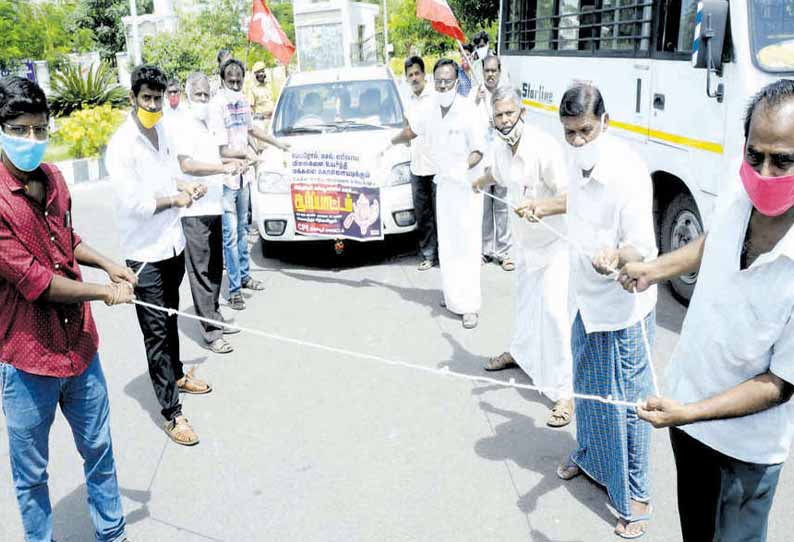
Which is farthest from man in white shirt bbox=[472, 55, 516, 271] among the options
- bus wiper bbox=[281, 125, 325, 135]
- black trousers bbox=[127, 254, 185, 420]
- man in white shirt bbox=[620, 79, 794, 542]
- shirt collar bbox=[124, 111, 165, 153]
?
man in white shirt bbox=[620, 79, 794, 542]

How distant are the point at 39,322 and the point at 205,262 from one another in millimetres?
2658

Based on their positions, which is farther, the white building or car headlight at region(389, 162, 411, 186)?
the white building

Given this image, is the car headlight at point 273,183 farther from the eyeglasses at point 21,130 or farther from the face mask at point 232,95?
the eyeglasses at point 21,130

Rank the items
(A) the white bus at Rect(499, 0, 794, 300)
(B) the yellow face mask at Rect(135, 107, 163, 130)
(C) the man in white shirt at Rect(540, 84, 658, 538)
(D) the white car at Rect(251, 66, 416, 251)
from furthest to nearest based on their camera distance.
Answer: (D) the white car at Rect(251, 66, 416, 251)
(A) the white bus at Rect(499, 0, 794, 300)
(B) the yellow face mask at Rect(135, 107, 163, 130)
(C) the man in white shirt at Rect(540, 84, 658, 538)

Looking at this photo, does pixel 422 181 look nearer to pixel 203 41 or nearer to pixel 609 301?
pixel 609 301

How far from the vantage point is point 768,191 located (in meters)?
1.96

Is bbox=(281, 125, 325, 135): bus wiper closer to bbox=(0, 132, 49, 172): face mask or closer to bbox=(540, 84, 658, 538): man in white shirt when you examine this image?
bbox=(540, 84, 658, 538): man in white shirt

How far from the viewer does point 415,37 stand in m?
42.6

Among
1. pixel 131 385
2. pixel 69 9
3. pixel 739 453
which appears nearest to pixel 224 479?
pixel 131 385

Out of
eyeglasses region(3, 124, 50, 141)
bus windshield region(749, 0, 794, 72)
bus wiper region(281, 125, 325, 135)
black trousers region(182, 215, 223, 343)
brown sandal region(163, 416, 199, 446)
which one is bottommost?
brown sandal region(163, 416, 199, 446)

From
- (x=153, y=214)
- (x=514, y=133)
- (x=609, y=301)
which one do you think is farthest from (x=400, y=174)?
(x=609, y=301)

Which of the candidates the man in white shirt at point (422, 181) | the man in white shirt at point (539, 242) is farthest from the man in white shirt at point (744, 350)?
the man in white shirt at point (422, 181)

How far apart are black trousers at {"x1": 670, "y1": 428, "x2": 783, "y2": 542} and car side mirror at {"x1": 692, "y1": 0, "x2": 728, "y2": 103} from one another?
3679 millimetres

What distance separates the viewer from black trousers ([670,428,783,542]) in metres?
2.21
